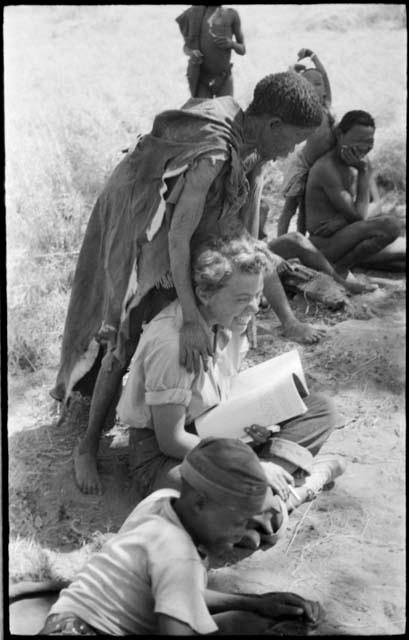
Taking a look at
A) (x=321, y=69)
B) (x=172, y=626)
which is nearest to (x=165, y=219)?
(x=172, y=626)

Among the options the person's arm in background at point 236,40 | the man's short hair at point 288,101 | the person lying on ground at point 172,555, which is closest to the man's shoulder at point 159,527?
the person lying on ground at point 172,555

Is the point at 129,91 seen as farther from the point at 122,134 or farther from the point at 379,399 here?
the point at 379,399

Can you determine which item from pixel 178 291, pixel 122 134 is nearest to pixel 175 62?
pixel 122 134

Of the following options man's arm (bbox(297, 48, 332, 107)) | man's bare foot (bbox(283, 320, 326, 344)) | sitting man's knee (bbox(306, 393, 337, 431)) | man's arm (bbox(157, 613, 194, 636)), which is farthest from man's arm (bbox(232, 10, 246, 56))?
man's arm (bbox(157, 613, 194, 636))

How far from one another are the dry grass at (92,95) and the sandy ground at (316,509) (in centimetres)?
99

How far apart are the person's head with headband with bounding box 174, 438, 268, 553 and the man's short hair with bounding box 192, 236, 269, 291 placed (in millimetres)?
963

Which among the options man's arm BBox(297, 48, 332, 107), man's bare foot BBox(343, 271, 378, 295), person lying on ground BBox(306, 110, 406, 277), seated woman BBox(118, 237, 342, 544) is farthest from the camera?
man's arm BBox(297, 48, 332, 107)

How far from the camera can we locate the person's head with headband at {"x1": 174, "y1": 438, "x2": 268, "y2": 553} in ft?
9.41

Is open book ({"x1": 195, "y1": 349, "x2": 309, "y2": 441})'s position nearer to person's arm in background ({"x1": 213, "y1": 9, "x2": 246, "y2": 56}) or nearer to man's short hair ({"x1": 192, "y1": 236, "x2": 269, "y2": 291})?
man's short hair ({"x1": 192, "y1": 236, "x2": 269, "y2": 291})

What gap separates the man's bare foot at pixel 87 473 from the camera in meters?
4.07

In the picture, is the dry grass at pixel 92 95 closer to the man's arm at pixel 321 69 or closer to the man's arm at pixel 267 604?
the man's arm at pixel 321 69

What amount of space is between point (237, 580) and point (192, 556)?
0.81m

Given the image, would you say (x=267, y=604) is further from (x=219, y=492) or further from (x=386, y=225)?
(x=386, y=225)

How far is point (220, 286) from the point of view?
3789 millimetres
